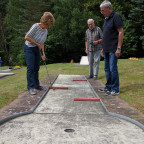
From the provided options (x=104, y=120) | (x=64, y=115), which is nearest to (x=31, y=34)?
(x=64, y=115)

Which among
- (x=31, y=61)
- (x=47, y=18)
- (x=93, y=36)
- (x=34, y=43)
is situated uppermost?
(x=47, y=18)

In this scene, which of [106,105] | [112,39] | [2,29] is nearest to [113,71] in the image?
[112,39]

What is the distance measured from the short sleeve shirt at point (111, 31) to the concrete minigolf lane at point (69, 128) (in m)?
1.48

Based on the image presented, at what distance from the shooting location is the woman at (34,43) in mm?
3936

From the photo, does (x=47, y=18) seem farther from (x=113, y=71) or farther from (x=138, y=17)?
(x=138, y=17)

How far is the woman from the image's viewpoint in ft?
12.9

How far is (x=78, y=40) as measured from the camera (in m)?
27.0

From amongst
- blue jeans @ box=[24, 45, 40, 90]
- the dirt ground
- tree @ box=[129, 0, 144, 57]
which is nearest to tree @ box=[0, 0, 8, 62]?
tree @ box=[129, 0, 144, 57]

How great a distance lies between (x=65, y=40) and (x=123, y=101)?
78.2 ft

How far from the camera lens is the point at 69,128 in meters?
2.21

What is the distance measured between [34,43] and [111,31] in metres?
1.50

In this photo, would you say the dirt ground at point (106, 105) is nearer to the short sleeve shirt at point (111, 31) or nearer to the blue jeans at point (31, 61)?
the blue jeans at point (31, 61)

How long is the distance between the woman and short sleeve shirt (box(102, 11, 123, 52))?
3.53 feet

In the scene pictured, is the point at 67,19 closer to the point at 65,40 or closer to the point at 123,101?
the point at 65,40
